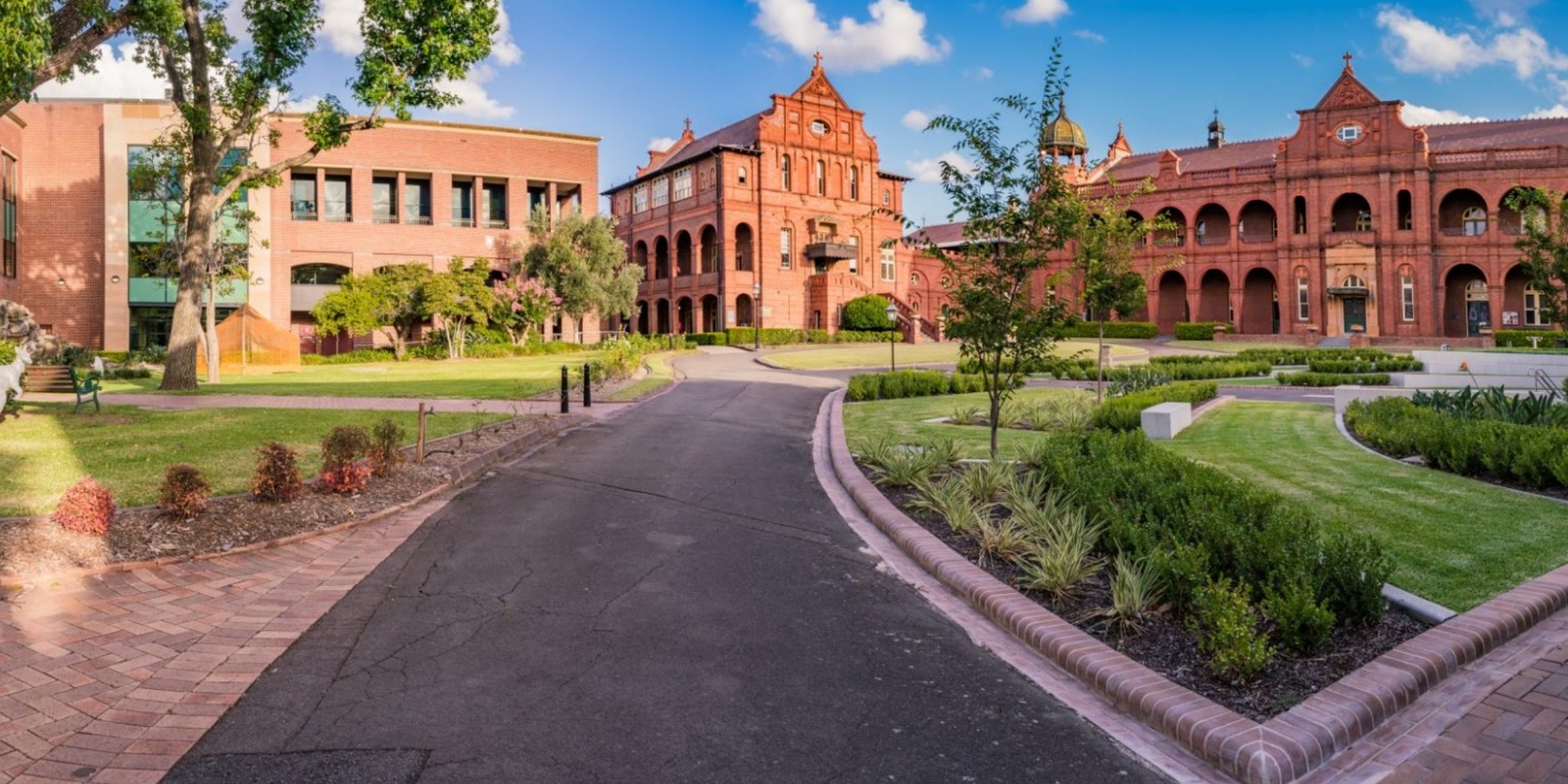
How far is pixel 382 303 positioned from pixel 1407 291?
184 ft

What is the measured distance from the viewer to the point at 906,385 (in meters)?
22.2

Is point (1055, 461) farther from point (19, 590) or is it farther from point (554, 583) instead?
point (19, 590)

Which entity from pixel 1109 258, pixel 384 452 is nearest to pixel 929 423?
pixel 1109 258

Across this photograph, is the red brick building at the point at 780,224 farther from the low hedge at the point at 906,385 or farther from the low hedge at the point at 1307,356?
the low hedge at the point at 906,385

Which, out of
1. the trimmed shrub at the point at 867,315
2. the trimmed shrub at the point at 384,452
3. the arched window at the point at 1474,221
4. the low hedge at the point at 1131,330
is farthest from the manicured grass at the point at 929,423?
the arched window at the point at 1474,221

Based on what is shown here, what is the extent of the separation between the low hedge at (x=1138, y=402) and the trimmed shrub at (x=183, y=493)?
38.2ft

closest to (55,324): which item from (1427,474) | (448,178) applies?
(448,178)

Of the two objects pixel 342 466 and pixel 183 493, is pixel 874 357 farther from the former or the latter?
pixel 183 493

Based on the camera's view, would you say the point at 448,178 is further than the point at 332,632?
Yes

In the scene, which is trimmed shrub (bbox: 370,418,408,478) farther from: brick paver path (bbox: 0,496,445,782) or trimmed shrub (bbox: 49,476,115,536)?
trimmed shrub (bbox: 49,476,115,536)

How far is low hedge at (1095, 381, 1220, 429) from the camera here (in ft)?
45.3

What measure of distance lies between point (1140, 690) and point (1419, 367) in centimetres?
2822

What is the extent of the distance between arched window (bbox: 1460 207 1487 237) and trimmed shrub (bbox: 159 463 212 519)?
211 feet

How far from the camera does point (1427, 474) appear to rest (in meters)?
9.25
